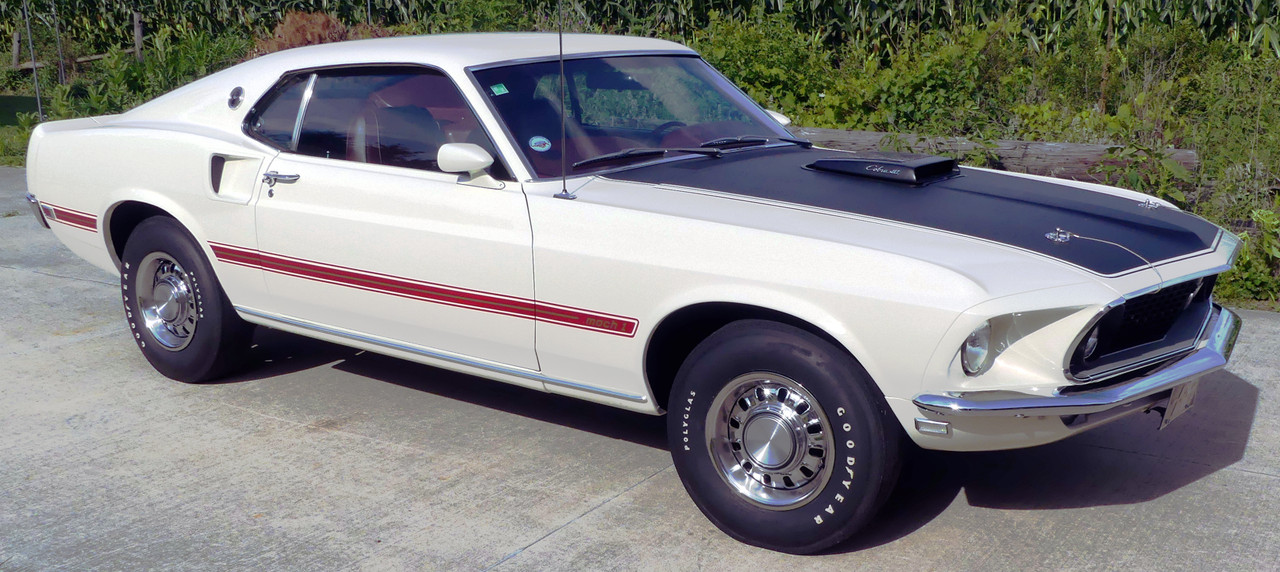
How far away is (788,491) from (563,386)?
3.06 feet

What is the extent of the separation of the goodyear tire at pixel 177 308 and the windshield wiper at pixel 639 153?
1977 millimetres

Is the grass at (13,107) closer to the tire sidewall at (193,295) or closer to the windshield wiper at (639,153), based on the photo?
the tire sidewall at (193,295)

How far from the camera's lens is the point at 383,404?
5.32 m

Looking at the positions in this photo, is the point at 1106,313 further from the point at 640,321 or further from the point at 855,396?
the point at 640,321

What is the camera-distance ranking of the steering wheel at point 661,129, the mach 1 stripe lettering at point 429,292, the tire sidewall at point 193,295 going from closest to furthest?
the mach 1 stripe lettering at point 429,292 → the steering wheel at point 661,129 → the tire sidewall at point 193,295

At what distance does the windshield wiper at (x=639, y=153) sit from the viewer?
14.6 ft

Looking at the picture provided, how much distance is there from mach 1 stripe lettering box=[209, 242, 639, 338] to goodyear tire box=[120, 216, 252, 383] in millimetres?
249

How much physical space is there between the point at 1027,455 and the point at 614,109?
2.13m

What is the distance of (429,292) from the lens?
14.6 feet

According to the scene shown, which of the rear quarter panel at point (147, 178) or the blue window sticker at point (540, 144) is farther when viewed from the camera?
the rear quarter panel at point (147, 178)

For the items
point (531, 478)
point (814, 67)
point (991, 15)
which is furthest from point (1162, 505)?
point (991, 15)

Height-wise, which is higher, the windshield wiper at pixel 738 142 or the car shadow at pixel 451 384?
the windshield wiper at pixel 738 142

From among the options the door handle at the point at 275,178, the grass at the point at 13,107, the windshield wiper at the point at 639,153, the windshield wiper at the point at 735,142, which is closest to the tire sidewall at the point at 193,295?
the door handle at the point at 275,178

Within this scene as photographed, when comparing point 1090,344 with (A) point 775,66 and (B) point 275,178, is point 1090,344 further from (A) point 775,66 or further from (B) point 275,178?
(A) point 775,66
